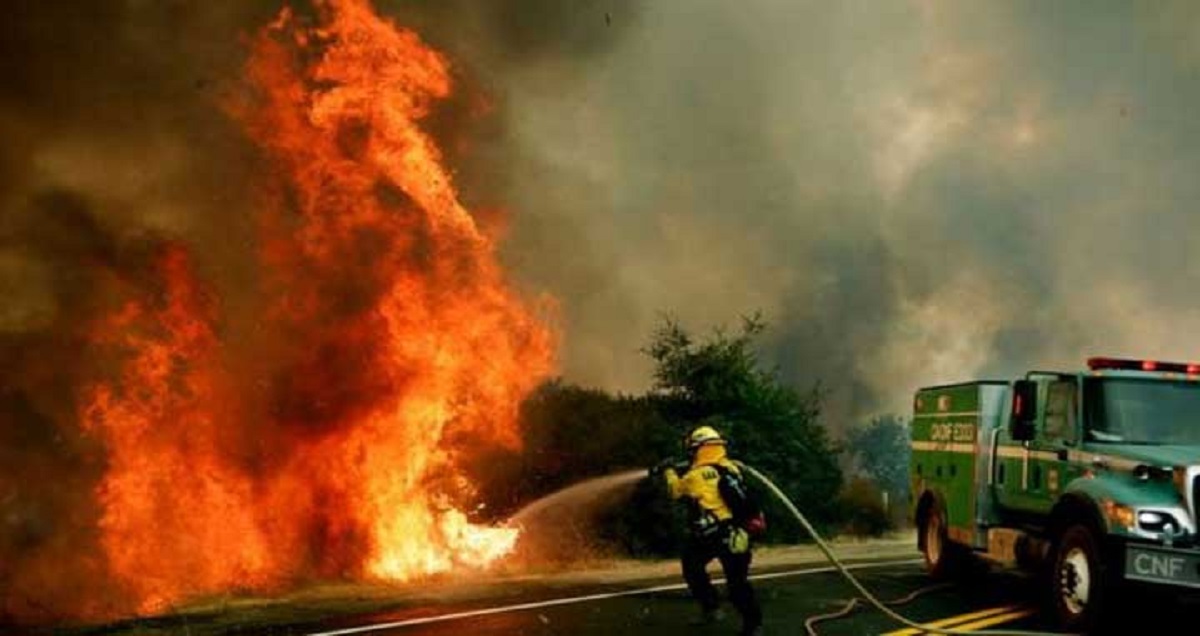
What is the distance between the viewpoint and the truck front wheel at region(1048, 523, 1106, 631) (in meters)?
9.26

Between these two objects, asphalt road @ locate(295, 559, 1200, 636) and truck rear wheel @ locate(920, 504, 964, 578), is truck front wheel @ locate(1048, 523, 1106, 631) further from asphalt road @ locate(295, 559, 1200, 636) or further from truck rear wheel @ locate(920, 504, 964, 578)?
truck rear wheel @ locate(920, 504, 964, 578)

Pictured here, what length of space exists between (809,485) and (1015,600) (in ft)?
74.2

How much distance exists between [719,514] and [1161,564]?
365 centimetres

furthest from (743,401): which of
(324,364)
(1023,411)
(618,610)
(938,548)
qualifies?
(618,610)

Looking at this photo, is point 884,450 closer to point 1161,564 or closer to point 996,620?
point 996,620

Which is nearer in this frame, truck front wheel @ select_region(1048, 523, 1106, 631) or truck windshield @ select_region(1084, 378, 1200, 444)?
truck front wheel @ select_region(1048, 523, 1106, 631)

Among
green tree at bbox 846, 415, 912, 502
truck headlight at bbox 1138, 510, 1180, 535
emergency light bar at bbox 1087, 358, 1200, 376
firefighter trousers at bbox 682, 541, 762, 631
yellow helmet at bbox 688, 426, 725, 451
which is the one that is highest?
green tree at bbox 846, 415, 912, 502

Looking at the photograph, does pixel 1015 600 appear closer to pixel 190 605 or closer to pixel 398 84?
pixel 190 605

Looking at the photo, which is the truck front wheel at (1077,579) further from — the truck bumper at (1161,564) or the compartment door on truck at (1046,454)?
the compartment door on truck at (1046,454)

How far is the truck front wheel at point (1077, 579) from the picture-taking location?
9.26 metres

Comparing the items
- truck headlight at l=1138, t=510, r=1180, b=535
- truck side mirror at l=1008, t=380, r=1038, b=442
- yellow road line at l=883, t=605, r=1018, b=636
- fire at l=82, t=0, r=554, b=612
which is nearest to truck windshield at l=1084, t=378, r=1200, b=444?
truck side mirror at l=1008, t=380, r=1038, b=442

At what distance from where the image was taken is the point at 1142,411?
10.5 meters

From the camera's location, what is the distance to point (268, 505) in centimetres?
1625

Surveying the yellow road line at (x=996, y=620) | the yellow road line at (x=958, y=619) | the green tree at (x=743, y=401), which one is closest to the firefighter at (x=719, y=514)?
the yellow road line at (x=958, y=619)
